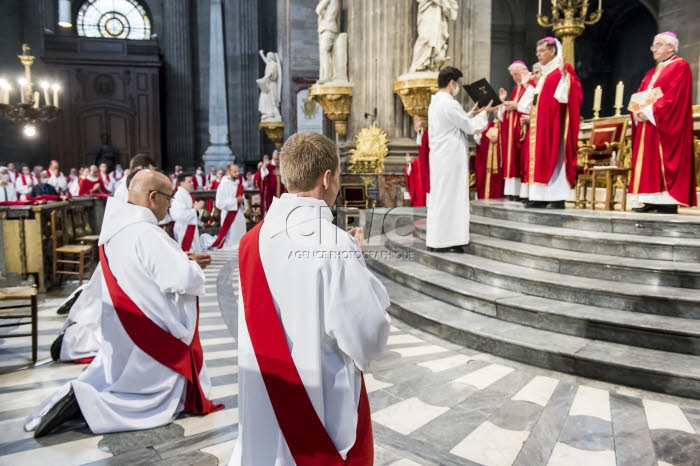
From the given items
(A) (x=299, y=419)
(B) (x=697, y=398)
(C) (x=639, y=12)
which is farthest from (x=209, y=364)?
(C) (x=639, y=12)

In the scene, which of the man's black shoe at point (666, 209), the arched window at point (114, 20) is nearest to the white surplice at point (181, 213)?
the man's black shoe at point (666, 209)

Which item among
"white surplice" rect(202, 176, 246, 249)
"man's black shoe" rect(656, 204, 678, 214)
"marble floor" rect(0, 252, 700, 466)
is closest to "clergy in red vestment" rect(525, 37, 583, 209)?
"man's black shoe" rect(656, 204, 678, 214)

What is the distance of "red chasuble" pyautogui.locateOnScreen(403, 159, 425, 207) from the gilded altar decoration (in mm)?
589

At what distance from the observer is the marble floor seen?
2639mm

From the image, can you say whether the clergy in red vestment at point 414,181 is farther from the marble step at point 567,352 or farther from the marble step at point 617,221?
the marble step at point 567,352

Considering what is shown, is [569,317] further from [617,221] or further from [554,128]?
[554,128]

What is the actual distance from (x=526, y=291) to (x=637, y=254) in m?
1.05

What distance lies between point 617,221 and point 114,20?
24022mm

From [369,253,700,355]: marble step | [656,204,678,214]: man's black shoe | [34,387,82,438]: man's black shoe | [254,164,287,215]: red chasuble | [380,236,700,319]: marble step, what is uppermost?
[254,164,287,215]: red chasuble

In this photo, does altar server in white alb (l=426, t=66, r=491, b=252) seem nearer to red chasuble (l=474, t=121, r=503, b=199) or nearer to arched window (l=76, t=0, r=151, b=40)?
red chasuble (l=474, t=121, r=503, b=199)

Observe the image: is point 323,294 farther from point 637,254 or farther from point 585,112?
point 585,112

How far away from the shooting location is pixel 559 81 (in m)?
6.54

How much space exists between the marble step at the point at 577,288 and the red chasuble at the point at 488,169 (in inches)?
158

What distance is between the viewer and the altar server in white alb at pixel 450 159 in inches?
221
